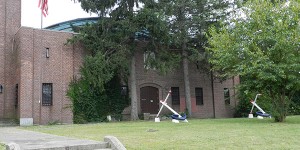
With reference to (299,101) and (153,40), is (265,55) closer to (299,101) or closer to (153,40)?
(153,40)

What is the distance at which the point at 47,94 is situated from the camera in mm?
21328

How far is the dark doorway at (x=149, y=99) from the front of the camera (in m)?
25.6

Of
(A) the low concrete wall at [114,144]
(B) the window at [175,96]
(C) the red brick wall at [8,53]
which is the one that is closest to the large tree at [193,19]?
(B) the window at [175,96]

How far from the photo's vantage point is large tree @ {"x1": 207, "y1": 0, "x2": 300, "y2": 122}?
15.3 meters

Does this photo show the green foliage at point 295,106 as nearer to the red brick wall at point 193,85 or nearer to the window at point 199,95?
the red brick wall at point 193,85

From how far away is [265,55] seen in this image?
611 inches

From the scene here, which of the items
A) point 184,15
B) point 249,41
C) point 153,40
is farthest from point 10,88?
point 249,41

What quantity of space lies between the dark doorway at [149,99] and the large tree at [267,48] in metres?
9.60

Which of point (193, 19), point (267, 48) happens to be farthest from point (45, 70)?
point (267, 48)

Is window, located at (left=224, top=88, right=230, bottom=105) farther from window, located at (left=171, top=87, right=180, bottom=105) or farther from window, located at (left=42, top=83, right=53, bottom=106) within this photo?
window, located at (left=42, top=83, right=53, bottom=106)

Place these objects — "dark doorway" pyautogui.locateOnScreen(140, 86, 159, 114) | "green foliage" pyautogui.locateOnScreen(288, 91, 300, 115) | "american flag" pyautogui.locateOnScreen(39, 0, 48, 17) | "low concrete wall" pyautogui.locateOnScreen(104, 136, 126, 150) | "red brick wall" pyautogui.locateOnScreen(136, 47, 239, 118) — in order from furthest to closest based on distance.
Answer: "green foliage" pyautogui.locateOnScreen(288, 91, 300, 115) → "red brick wall" pyautogui.locateOnScreen(136, 47, 239, 118) → "dark doorway" pyautogui.locateOnScreen(140, 86, 159, 114) → "american flag" pyautogui.locateOnScreen(39, 0, 48, 17) → "low concrete wall" pyautogui.locateOnScreen(104, 136, 126, 150)

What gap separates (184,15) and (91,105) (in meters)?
9.23

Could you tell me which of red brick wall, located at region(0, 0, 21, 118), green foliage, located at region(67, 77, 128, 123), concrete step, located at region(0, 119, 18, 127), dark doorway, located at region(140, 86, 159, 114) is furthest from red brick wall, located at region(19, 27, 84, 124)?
dark doorway, located at region(140, 86, 159, 114)

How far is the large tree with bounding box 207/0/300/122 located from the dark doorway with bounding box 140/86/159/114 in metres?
9.60
